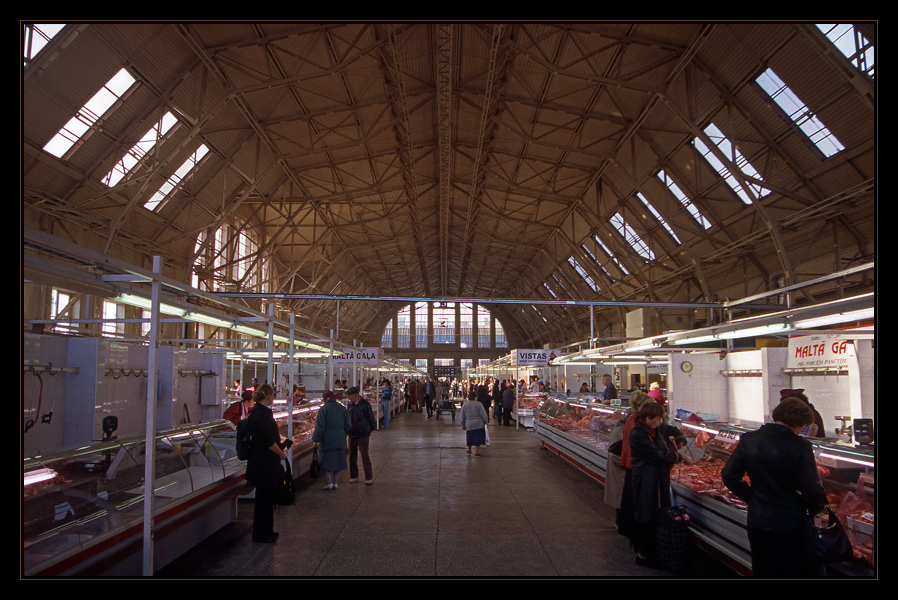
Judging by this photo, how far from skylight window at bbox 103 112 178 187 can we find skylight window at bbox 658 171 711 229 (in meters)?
14.0

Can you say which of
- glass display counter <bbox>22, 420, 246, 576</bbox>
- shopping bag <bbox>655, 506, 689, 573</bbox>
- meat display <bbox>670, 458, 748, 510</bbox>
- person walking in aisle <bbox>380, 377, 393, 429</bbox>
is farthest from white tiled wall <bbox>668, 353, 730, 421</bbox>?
person walking in aisle <bbox>380, 377, 393, 429</bbox>

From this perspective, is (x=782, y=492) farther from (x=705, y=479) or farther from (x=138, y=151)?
(x=138, y=151)

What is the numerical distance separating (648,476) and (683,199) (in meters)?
14.8

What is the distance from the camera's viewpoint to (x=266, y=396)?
6012 mm

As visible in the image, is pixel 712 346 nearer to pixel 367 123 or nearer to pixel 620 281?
pixel 367 123

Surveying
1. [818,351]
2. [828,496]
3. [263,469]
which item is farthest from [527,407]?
[828,496]

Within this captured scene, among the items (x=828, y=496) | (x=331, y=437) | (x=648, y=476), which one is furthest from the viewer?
(x=331, y=437)

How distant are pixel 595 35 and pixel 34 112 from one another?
12028 millimetres

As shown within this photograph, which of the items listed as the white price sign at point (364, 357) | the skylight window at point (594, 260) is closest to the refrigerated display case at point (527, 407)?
the white price sign at point (364, 357)

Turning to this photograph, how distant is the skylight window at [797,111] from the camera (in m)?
12.4

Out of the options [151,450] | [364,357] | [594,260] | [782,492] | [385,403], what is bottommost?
[385,403]

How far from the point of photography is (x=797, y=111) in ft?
41.4

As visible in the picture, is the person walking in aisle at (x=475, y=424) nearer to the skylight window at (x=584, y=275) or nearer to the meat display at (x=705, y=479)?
the meat display at (x=705, y=479)

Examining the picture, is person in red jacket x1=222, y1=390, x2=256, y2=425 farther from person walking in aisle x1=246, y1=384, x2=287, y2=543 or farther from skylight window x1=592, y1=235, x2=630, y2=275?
skylight window x1=592, y1=235, x2=630, y2=275
